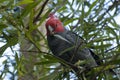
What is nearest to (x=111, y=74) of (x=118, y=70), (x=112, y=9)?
(x=118, y=70)

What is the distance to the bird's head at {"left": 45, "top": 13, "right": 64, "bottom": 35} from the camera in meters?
0.96

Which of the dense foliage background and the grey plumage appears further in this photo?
the grey plumage

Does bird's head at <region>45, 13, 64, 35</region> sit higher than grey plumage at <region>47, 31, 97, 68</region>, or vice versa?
bird's head at <region>45, 13, 64, 35</region>

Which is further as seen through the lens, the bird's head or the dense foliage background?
the bird's head

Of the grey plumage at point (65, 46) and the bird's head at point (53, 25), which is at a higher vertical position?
the bird's head at point (53, 25)

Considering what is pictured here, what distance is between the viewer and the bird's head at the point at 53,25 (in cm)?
96

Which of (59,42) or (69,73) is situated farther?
(59,42)

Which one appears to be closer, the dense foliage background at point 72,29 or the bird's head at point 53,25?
the dense foliage background at point 72,29

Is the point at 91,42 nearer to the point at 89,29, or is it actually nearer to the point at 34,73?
the point at 89,29

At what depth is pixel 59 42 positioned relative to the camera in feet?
3.33

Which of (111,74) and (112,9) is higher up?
(112,9)

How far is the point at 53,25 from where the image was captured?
100 cm

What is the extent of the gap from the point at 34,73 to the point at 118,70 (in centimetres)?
26

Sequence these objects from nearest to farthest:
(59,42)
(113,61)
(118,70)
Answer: (113,61), (118,70), (59,42)
